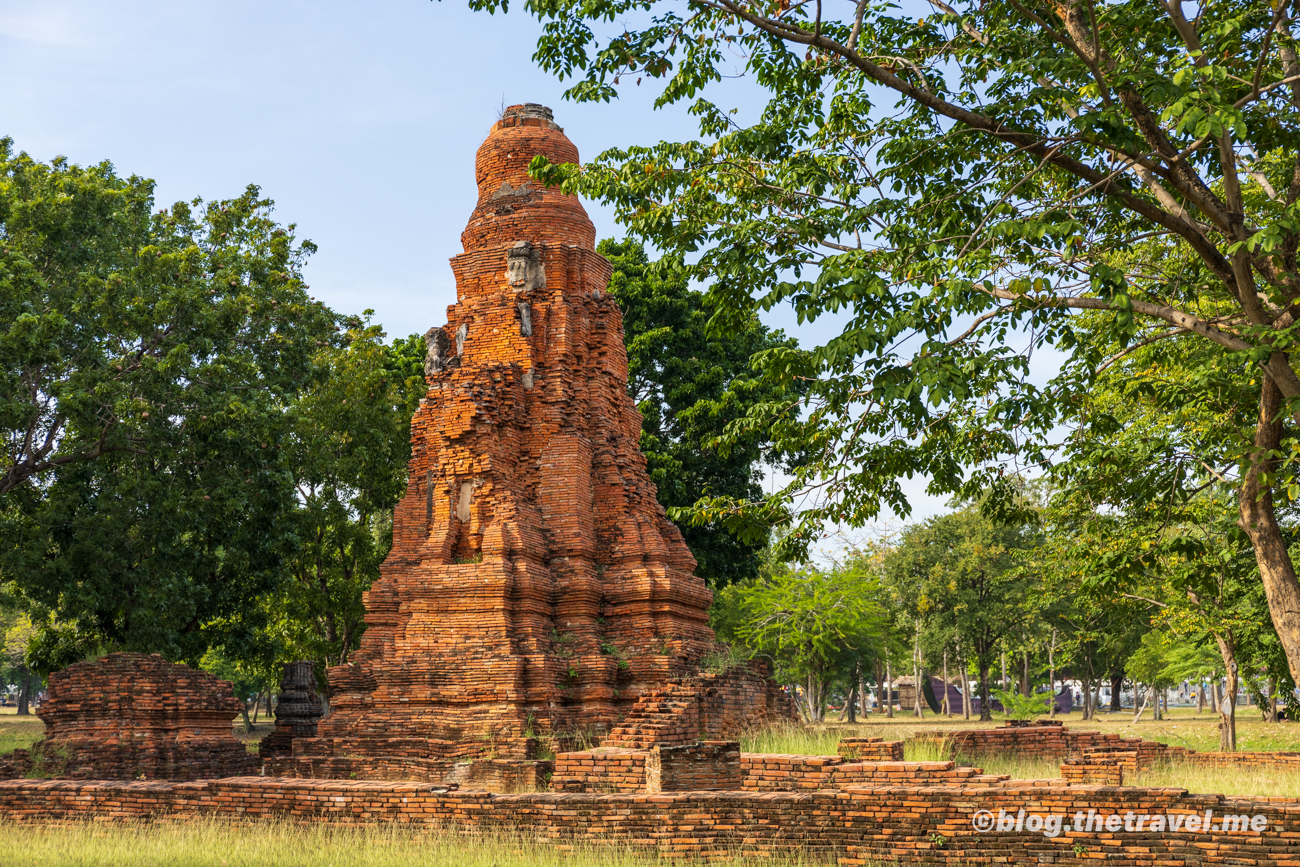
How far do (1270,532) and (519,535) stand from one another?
9182 millimetres

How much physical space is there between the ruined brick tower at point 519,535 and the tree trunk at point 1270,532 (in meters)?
7.24

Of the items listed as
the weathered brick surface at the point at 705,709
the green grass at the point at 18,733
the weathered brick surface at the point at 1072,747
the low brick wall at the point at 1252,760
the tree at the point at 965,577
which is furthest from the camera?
the tree at the point at 965,577

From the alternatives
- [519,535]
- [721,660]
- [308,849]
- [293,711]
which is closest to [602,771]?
[308,849]

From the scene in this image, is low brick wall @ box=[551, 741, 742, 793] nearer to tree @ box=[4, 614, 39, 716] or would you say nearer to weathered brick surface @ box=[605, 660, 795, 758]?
weathered brick surface @ box=[605, 660, 795, 758]

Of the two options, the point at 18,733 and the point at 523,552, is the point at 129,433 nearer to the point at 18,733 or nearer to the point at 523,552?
the point at 523,552

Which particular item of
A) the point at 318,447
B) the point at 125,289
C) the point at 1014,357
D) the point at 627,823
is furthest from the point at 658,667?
the point at 318,447

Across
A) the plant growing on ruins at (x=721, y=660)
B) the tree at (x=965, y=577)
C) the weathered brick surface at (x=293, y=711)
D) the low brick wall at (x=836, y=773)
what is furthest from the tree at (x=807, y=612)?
the low brick wall at (x=836, y=773)

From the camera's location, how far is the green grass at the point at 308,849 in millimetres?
8258

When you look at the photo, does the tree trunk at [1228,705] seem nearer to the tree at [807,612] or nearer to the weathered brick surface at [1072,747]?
the weathered brick surface at [1072,747]

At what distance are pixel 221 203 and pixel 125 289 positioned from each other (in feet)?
20.9

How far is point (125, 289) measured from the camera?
18672mm

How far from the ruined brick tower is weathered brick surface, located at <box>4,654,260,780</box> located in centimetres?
200

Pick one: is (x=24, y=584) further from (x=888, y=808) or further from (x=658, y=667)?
(x=888, y=808)

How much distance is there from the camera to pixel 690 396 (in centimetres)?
2467
